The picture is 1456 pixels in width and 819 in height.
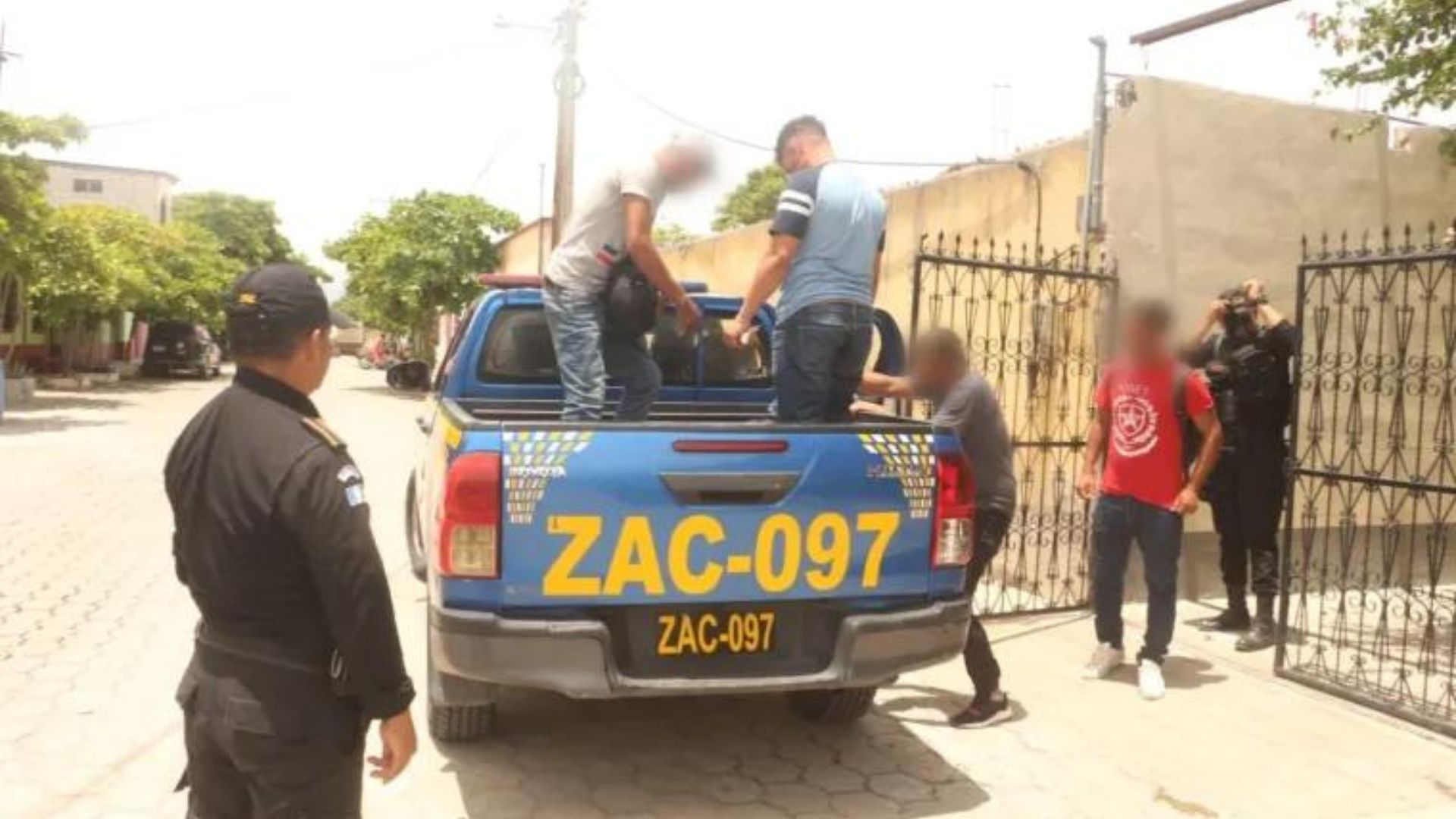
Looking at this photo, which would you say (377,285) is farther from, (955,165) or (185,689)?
(185,689)

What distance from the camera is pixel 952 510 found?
12.5 feet

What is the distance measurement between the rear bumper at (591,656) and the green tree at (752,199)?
3751cm

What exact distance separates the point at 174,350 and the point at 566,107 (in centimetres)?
2132

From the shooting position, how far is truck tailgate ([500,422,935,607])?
3406mm

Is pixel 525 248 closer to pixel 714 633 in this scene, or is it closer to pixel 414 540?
pixel 414 540

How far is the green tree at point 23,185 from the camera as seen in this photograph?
16.1 m

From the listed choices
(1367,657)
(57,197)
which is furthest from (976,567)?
(57,197)

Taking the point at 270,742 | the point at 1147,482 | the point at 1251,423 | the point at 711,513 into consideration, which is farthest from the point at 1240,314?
the point at 270,742

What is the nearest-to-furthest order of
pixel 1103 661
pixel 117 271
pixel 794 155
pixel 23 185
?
pixel 794 155, pixel 1103 661, pixel 23 185, pixel 117 271

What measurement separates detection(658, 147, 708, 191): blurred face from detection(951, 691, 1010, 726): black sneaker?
2502 millimetres

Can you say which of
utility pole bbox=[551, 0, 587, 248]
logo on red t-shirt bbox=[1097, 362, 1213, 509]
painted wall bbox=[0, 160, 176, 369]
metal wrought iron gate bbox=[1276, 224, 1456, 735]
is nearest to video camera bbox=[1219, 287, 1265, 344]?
metal wrought iron gate bbox=[1276, 224, 1456, 735]

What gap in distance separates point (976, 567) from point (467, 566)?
217cm

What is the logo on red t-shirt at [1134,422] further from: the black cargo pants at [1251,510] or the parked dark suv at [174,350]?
the parked dark suv at [174,350]

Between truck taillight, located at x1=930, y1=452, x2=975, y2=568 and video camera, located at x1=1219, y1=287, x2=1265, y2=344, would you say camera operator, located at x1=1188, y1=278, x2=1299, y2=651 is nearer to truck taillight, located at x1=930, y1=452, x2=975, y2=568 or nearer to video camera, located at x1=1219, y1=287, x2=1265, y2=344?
video camera, located at x1=1219, y1=287, x2=1265, y2=344
